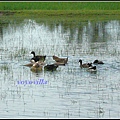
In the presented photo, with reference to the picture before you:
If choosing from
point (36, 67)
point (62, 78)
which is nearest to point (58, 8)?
point (36, 67)

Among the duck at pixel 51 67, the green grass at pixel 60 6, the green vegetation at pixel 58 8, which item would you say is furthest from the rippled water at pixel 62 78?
the green grass at pixel 60 6

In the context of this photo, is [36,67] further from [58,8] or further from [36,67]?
[58,8]

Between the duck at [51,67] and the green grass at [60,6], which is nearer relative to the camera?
the duck at [51,67]

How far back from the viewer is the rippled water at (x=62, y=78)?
11751 millimetres

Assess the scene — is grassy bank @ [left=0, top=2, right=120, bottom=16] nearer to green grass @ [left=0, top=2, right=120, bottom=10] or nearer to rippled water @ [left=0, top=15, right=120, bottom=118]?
green grass @ [left=0, top=2, right=120, bottom=10]

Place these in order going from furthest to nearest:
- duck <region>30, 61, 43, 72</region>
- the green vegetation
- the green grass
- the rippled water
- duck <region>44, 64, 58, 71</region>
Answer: the green grass < the green vegetation < duck <region>30, 61, 43, 72</region> < duck <region>44, 64, 58, 71</region> < the rippled water

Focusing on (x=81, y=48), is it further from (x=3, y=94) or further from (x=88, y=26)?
(x=88, y=26)

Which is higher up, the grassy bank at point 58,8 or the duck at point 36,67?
the grassy bank at point 58,8

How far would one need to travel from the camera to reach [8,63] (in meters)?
18.1

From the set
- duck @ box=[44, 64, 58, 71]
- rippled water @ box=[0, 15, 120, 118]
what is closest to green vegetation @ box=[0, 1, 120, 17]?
rippled water @ box=[0, 15, 120, 118]

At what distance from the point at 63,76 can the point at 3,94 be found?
119 inches

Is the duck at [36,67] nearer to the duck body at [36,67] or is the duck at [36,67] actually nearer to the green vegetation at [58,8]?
the duck body at [36,67]

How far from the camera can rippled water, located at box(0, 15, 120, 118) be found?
11.8 metres

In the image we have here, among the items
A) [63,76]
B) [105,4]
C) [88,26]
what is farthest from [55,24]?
[63,76]
